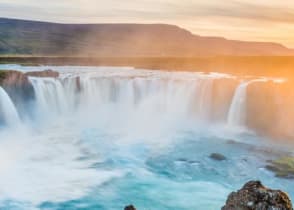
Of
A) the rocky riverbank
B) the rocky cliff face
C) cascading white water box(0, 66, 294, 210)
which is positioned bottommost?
cascading white water box(0, 66, 294, 210)

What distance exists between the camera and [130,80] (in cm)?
3119

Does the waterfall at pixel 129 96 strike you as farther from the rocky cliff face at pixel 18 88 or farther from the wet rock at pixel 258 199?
the wet rock at pixel 258 199

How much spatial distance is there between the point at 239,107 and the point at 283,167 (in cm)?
1050

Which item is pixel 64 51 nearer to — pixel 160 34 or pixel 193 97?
pixel 160 34

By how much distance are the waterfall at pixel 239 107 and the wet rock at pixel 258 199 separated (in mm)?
22292

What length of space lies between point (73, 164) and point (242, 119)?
1299 centimetres

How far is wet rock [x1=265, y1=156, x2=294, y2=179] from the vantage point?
16575 millimetres

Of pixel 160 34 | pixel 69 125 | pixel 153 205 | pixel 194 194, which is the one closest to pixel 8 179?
pixel 153 205

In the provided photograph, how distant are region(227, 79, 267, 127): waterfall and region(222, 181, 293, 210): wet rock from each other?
2229 centimetres

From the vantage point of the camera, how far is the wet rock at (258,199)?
14.4 ft

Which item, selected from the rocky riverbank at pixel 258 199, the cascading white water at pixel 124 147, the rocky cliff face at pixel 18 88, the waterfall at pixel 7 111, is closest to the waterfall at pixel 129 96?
the cascading white water at pixel 124 147

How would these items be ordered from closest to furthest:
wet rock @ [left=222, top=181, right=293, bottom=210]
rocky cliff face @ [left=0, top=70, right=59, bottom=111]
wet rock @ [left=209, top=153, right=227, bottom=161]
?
wet rock @ [left=222, top=181, right=293, bottom=210] → wet rock @ [left=209, top=153, right=227, bottom=161] → rocky cliff face @ [left=0, top=70, right=59, bottom=111]

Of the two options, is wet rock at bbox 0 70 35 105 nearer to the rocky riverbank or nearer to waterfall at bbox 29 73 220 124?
waterfall at bbox 29 73 220 124

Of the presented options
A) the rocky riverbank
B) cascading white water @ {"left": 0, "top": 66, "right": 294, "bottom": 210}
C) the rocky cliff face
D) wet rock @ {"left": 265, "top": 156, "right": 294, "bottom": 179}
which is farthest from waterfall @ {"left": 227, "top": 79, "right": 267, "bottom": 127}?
the rocky riverbank
